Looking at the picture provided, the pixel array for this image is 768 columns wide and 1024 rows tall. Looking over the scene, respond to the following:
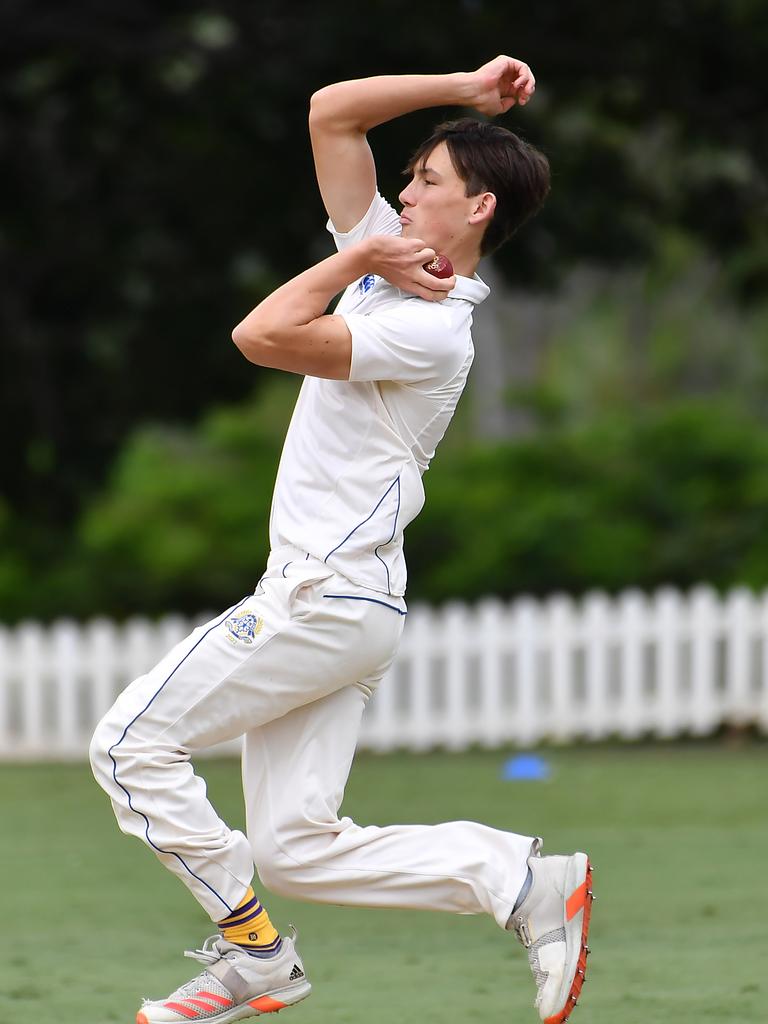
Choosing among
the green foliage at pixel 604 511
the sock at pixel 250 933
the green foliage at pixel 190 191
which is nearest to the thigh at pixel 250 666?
the sock at pixel 250 933

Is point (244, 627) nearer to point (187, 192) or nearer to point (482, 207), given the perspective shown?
point (482, 207)

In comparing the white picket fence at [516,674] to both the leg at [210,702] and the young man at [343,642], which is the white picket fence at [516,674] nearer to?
the young man at [343,642]

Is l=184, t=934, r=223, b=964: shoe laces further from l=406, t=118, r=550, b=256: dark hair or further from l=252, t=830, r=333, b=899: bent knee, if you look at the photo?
l=406, t=118, r=550, b=256: dark hair

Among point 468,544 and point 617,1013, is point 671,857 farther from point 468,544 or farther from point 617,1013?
point 468,544

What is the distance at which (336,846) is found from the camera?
13.1 feet

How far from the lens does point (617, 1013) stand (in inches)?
177

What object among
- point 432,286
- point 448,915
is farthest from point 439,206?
point 448,915

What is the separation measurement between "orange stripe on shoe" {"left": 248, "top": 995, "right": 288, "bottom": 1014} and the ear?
1.89 meters

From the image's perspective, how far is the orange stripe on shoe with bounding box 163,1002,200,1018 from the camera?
3928mm

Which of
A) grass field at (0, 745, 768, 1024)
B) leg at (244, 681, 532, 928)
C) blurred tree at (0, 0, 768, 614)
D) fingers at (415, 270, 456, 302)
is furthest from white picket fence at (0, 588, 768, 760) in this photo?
fingers at (415, 270, 456, 302)

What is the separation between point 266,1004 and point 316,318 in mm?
1617

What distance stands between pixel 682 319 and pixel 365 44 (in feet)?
62.4

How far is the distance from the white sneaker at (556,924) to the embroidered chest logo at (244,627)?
87 cm

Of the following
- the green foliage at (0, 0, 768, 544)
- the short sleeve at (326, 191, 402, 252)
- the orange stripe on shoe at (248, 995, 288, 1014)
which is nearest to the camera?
the orange stripe on shoe at (248, 995, 288, 1014)
